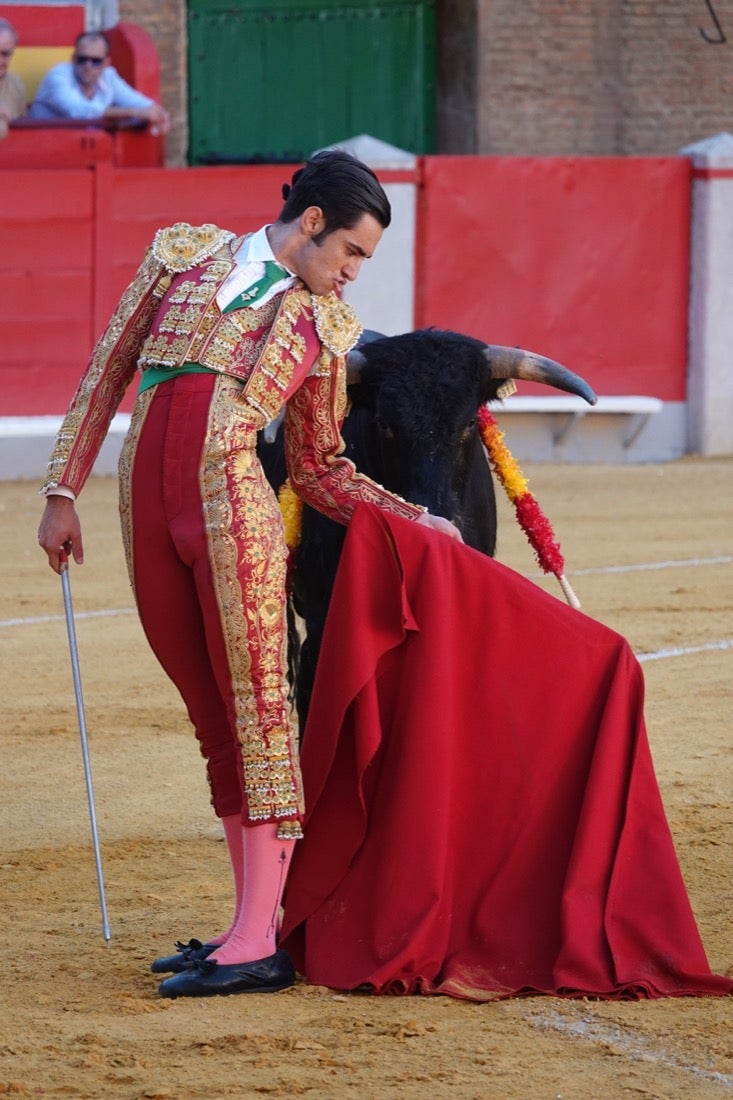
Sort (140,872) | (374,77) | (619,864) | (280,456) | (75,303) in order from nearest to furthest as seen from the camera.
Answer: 1. (619,864)
2. (140,872)
3. (280,456)
4. (75,303)
5. (374,77)

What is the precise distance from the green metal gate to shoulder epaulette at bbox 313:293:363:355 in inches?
400

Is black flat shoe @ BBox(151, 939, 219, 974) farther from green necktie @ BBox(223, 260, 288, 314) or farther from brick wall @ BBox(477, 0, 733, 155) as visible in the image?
brick wall @ BBox(477, 0, 733, 155)

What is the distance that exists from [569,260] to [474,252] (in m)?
0.57

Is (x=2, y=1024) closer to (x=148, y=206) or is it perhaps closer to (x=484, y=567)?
(x=484, y=567)

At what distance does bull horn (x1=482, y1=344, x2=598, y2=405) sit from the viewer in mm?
4258

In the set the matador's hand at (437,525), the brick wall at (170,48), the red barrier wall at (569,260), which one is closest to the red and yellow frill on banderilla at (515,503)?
the matador's hand at (437,525)

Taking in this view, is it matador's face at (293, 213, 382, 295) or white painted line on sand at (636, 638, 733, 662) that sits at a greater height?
matador's face at (293, 213, 382, 295)

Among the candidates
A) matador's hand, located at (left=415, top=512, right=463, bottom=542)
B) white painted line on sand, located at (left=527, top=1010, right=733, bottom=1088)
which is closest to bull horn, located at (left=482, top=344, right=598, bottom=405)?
matador's hand, located at (left=415, top=512, right=463, bottom=542)

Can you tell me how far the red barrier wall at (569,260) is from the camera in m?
10.4

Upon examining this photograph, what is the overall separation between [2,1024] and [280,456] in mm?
2081

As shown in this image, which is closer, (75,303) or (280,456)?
(280,456)

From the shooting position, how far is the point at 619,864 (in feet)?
10.0

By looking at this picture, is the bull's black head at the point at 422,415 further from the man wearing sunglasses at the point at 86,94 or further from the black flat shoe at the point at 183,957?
the man wearing sunglasses at the point at 86,94

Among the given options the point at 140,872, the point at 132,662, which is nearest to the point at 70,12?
the point at 132,662
